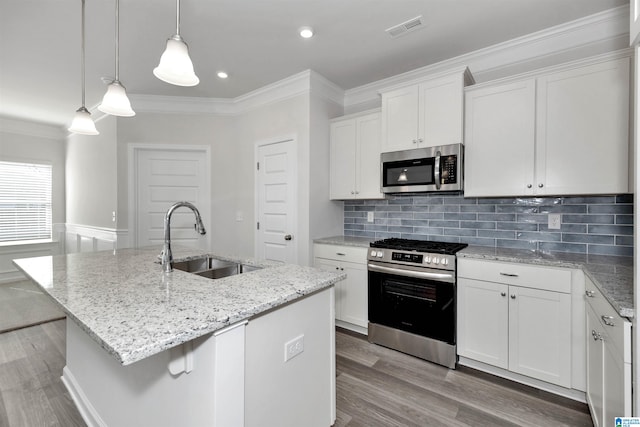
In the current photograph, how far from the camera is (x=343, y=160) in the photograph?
3346mm

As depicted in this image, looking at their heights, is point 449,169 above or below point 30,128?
below

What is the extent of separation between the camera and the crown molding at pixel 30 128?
4773 mm

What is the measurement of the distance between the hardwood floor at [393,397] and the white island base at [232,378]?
1.01 feet

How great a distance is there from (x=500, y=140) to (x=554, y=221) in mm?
804

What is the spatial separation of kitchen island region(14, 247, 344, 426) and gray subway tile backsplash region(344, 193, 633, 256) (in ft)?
5.90

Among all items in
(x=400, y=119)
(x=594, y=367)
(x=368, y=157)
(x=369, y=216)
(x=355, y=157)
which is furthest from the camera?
(x=369, y=216)

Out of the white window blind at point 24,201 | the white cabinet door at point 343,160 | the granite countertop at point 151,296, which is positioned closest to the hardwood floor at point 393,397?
the granite countertop at point 151,296

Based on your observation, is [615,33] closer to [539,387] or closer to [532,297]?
[532,297]

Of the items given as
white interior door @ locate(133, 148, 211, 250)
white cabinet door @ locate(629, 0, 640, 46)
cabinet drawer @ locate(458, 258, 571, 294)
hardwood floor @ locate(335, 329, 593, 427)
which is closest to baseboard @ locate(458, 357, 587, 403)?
hardwood floor @ locate(335, 329, 593, 427)

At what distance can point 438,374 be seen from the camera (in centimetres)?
229

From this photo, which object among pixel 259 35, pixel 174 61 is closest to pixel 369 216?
pixel 259 35

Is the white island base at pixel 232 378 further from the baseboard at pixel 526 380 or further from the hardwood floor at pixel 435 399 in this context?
the baseboard at pixel 526 380

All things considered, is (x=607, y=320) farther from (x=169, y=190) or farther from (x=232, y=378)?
(x=169, y=190)

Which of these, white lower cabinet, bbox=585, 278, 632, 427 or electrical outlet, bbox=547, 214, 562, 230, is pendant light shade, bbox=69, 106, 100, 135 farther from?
electrical outlet, bbox=547, 214, 562, 230
